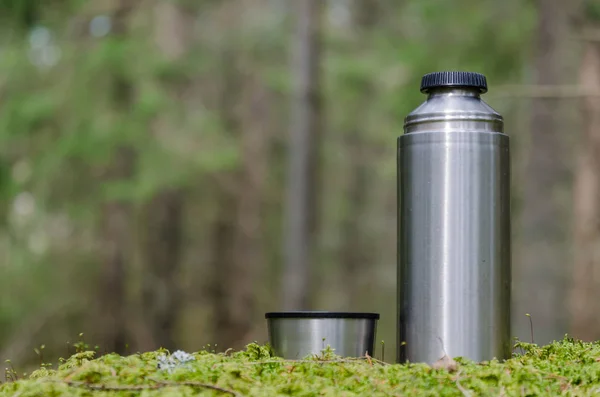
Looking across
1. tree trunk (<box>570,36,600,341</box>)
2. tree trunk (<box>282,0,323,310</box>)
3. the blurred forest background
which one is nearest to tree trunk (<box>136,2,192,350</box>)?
A: the blurred forest background

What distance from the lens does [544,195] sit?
11.9 m

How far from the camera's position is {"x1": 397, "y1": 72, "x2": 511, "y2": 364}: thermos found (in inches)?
102

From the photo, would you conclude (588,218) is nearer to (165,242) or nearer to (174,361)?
(165,242)

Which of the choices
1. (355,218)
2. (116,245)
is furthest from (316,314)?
(355,218)

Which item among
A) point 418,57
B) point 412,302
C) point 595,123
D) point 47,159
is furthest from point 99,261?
point 412,302

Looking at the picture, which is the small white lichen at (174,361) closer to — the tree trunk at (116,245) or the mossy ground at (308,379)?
the mossy ground at (308,379)

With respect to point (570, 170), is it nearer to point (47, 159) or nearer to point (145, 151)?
point (145, 151)

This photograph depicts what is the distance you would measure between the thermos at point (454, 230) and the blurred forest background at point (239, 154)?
929cm

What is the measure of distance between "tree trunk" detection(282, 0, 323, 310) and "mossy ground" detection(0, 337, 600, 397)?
10879mm

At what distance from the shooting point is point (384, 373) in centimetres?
229

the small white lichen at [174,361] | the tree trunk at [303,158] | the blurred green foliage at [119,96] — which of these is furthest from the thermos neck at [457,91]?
the tree trunk at [303,158]

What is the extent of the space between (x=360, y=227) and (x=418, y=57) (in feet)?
46.0

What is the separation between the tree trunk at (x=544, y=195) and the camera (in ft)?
38.4

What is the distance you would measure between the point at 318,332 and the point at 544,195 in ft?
32.4
